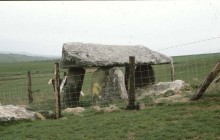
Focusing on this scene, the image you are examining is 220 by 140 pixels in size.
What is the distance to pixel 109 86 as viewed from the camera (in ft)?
55.5

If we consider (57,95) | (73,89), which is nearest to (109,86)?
(73,89)

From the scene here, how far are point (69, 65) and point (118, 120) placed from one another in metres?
6.50

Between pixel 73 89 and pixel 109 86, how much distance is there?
1.83 m

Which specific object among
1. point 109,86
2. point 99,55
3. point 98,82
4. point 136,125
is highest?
point 99,55

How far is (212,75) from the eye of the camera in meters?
11.9

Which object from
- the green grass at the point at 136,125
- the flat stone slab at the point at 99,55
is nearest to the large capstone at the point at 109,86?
the flat stone slab at the point at 99,55

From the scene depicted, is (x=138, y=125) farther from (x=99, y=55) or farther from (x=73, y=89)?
(x=73, y=89)

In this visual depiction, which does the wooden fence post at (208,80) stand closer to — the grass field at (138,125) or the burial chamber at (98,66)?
the grass field at (138,125)

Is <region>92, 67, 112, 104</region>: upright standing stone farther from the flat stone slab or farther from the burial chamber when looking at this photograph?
the flat stone slab

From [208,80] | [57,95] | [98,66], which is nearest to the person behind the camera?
[208,80]

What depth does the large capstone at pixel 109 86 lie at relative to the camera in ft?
54.8

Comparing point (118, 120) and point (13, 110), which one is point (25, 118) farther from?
point (118, 120)

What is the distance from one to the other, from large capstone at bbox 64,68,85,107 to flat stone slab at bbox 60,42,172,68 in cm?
87

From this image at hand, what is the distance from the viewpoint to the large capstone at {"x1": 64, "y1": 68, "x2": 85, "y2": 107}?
57.4ft
